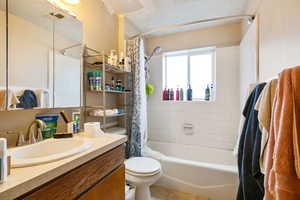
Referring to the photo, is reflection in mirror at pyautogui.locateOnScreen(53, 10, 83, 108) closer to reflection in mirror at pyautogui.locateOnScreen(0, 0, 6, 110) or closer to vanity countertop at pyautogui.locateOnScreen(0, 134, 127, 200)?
reflection in mirror at pyautogui.locateOnScreen(0, 0, 6, 110)

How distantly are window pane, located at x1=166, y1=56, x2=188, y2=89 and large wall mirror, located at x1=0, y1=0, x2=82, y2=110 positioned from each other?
1706 mm

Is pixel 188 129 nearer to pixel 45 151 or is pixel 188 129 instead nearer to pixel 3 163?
pixel 45 151

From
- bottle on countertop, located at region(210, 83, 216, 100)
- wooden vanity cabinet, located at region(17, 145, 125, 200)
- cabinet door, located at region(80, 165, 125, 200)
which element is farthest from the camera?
bottle on countertop, located at region(210, 83, 216, 100)

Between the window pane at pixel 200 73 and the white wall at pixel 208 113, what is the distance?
0.19m

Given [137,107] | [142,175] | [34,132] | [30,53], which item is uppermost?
[30,53]

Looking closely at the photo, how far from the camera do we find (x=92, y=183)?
75cm

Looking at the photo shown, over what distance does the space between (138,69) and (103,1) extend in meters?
0.90

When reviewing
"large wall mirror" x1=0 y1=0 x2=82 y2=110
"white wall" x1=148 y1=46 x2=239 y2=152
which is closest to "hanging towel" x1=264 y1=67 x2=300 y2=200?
"large wall mirror" x1=0 y1=0 x2=82 y2=110

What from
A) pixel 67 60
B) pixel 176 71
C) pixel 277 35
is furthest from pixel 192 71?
pixel 67 60

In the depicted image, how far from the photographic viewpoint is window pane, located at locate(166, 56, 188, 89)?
2635mm

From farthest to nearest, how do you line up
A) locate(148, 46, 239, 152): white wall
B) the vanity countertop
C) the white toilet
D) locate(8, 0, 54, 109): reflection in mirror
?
locate(148, 46, 239, 152): white wall
the white toilet
locate(8, 0, 54, 109): reflection in mirror
the vanity countertop

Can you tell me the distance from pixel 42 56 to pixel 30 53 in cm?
8

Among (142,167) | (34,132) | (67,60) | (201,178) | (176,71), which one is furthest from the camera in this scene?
(176,71)

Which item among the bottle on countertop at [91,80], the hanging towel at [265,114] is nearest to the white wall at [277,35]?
the hanging towel at [265,114]
